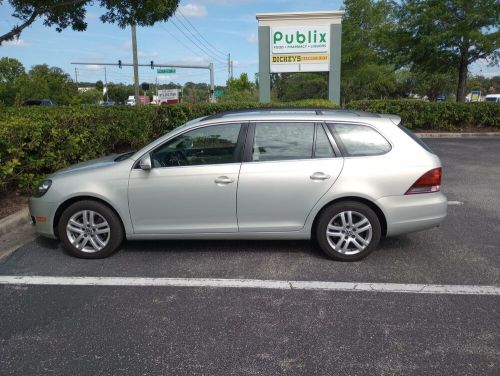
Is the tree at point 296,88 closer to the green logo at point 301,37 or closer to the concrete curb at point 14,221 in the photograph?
the green logo at point 301,37

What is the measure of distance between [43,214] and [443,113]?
16.2 metres

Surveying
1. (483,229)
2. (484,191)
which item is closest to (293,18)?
(484,191)

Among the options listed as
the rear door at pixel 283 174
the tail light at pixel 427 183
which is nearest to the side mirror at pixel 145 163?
the rear door at pixel 283 174

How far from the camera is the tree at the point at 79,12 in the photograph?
8.87 meters

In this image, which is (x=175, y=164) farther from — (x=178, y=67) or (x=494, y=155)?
(x=178, y=67)

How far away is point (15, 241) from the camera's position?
5293mm

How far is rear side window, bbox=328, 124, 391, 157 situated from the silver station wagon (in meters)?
0.01

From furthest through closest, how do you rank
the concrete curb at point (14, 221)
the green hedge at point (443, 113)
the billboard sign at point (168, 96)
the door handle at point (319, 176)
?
1. the billboard sign at point (168, 96)
2. the green hedge at point (443, 113)
3. the concrete curb at point (14, 221)
4. the door handle at point (319, 176)

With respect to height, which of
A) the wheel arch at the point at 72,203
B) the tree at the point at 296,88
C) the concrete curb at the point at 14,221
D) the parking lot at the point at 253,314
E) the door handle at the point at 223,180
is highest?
the tree at the point at 296,88

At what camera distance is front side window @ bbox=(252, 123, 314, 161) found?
4535 mm

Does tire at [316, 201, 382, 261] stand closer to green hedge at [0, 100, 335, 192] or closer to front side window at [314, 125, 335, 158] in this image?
front side window at [314, 125, 335, 158]

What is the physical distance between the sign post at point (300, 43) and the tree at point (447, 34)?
10.3 ft

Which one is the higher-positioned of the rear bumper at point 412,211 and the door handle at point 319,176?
the door handle at point 319,176

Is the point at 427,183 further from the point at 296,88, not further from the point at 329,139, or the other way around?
the point at 296,88
